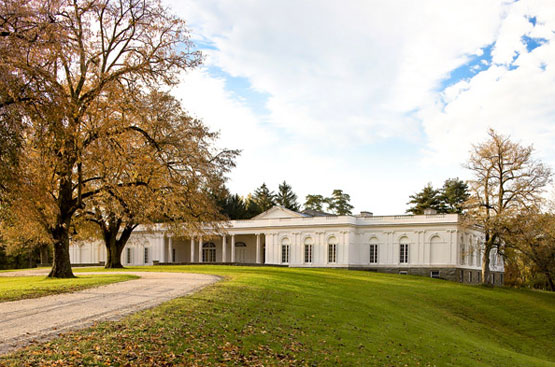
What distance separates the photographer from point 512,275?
73625 mm

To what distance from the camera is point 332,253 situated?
213 ft

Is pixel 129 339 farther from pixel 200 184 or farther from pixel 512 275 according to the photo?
pixel 512 275

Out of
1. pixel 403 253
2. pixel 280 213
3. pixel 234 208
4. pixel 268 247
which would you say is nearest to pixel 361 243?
pixel 403 253

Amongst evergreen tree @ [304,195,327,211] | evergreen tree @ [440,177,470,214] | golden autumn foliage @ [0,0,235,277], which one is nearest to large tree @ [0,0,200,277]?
golden autumn foliage @ [0,0,235,277]

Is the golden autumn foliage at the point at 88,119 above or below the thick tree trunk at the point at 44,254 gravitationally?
above

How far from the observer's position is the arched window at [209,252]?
77750 mm

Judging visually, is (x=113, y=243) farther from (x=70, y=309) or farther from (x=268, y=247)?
(x=70, y=309)

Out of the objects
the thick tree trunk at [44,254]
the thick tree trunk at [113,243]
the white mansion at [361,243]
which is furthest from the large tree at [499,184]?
the thick tree trunk at [44,254]

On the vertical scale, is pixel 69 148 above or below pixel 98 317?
above

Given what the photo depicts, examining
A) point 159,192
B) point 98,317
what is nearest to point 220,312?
point 98,317

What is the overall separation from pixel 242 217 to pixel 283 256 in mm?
23079

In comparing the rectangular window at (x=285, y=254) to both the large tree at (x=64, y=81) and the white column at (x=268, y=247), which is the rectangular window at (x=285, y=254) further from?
the large tree at (x=64, y=81)

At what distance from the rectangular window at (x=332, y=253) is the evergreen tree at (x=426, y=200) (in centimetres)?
3075

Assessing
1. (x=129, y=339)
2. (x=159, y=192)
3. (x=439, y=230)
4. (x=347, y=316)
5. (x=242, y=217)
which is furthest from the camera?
(x=242, y=217)
